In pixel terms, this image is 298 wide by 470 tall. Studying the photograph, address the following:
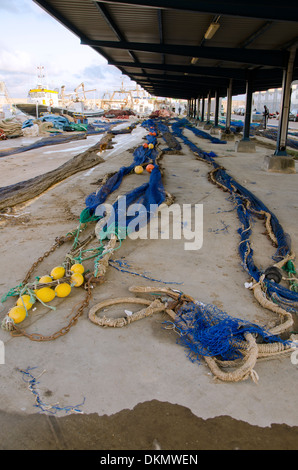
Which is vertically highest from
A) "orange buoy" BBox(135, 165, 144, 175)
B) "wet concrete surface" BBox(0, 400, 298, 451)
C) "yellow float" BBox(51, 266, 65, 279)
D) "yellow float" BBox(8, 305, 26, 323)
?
"orange buoy" BBox(135, 165, 144, 175)

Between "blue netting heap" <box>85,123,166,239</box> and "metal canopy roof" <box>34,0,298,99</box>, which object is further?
"metal canopy roof" <box>34,0,298,99</box>

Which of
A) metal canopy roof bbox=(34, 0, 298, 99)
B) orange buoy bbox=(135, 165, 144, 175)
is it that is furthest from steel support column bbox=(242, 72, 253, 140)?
orange buoy bbox=(135, 165, 144, 175)

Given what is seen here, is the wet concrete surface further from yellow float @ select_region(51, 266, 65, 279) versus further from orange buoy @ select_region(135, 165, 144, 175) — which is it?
orange buoy @ select_region(135, 165, 144, 175)

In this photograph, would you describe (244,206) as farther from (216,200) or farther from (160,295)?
(160,295)

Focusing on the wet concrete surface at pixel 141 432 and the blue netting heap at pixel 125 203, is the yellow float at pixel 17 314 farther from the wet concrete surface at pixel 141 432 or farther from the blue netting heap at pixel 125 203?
the blue netting heap at pixel 125 203

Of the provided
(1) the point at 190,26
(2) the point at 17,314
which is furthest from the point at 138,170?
(2) the point at 17,314

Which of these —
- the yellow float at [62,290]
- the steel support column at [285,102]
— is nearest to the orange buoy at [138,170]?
the steel support column at [285,102]

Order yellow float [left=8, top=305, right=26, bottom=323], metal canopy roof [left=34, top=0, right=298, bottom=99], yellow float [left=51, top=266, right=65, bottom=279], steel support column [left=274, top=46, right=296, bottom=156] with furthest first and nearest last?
1. steel support column [left=274, top=46, right=296, bottom=156]
2. metal canopy roof [left=34, top=0, right=298, bottom=99]
3. yellow float [left=51, top=266, right=65, bottom=279]
4. yellow float [left=8, top=305, right=26, bottom=323]

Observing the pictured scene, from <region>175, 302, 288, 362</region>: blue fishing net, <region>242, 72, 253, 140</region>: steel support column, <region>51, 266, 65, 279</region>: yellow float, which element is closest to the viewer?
<region>175, 302, 288, 362</region>: blue fishing net

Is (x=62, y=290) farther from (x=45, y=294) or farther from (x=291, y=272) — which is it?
(x=291, y=272)

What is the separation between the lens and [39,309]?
3459 mm

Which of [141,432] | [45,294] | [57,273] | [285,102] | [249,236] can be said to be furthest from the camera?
[285,102]

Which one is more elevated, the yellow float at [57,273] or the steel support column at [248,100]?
the steel support column at [248,100]
